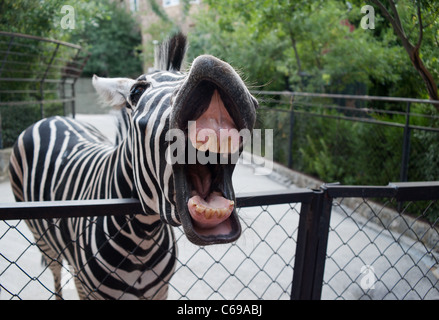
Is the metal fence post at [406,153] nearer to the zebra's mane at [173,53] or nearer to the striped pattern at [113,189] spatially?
the striped pattern at [113,189]

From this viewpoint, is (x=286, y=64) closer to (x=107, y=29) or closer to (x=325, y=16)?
(x=325, y=16)

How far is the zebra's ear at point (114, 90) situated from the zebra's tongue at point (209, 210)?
75 cm

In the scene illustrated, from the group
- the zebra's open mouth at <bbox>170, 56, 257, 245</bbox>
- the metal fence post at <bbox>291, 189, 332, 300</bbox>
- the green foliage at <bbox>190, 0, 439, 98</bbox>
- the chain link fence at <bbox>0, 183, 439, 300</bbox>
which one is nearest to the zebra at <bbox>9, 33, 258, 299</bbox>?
the zebra's open mouth at <bbox>170, 56, 257, 245</bbox>

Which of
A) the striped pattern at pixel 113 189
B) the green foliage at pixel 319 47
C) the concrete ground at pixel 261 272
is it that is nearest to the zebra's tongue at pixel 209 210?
the striped pattern at pixel 113 189

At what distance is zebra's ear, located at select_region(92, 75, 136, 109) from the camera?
1677 millimetres

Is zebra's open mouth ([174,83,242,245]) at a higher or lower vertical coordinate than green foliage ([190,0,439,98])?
lower

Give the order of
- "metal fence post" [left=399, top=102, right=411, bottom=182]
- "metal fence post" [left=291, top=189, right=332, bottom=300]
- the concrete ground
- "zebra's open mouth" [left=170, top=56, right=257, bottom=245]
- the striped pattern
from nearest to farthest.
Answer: "zebra's open mouth" [left=170, top=56, right=257, bottom=245], the striped pattern, "metal fence post" [left=291, top=189, right=332, bottom=300], the concrete ground, "metal fence post" [left=399, top=102, right=411, bottom=182]

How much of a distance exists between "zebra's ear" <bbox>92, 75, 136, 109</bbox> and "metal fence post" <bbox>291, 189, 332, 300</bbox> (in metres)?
0.93

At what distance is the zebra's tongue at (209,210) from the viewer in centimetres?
111

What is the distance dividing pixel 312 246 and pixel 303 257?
63 millimetres

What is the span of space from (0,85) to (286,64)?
6276mm

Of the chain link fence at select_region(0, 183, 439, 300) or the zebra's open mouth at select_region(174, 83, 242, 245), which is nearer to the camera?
the zebra's open mouth at select_region(174, 83, 242, 245)

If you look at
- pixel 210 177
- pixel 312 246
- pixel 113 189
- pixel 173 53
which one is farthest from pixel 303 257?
pixel 173 53

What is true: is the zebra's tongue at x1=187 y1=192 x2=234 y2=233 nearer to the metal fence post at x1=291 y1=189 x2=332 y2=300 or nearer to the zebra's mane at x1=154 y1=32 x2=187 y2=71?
the metal fence post at x1=291 y1=189 x2=332 y2=300
